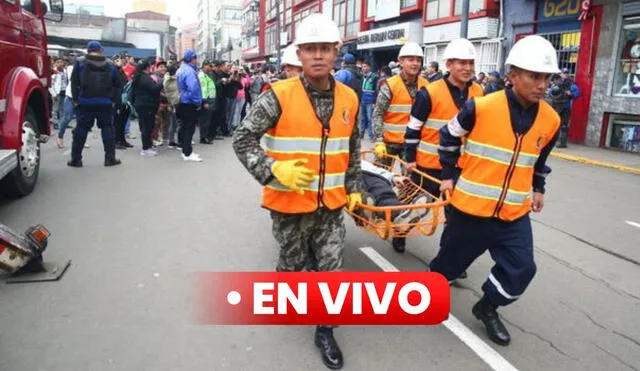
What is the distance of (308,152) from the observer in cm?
300

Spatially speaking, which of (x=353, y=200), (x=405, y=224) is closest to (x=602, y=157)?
(x=405, y=224)

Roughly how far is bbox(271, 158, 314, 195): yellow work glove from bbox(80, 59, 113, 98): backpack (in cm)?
644

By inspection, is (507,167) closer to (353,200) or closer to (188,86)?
(353,200)

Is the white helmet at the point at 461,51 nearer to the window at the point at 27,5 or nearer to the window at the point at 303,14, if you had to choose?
the window at the point at 27,5

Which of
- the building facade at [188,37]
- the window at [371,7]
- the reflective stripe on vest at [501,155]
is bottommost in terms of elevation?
the reflective stripe on vest at [501,155]

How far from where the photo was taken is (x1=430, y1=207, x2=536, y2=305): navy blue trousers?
3.19m

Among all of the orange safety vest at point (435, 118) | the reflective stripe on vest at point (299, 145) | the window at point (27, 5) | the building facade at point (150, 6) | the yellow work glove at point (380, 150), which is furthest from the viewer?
the building facade at point (150, 6)

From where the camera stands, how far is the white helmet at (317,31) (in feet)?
9.43

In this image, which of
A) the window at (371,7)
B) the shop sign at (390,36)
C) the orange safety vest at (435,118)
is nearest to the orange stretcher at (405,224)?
the orange safety vest at (435,118)

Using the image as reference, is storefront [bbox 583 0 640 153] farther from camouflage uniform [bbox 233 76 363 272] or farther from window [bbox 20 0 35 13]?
window [bbox 20 0 35 13]

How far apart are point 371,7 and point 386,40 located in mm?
3386

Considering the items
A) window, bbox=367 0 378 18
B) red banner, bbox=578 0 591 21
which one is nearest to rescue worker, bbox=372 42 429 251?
red banner, bbox=578 0 591 21

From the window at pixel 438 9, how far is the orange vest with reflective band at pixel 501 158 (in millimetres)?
17255

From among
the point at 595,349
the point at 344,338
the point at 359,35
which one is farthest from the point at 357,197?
the point at 359,35
